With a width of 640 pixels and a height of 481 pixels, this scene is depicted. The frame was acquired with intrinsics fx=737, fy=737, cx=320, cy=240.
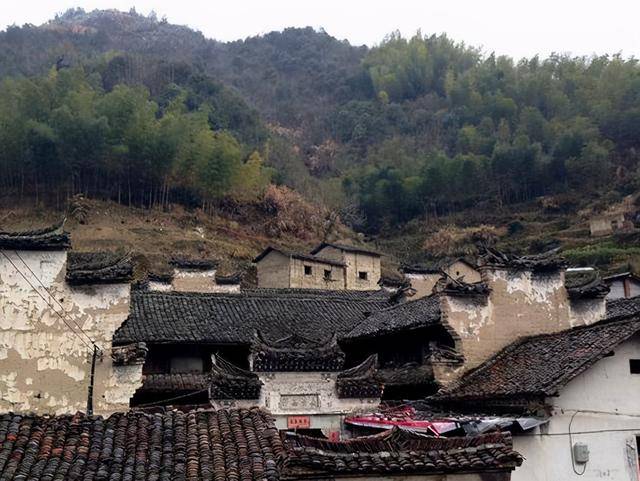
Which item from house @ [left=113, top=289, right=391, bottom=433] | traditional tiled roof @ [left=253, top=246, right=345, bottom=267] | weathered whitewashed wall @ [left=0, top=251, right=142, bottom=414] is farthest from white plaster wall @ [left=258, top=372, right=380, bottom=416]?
traditional tiled roof @ [left=253, top=246, right=345, bottom=267]

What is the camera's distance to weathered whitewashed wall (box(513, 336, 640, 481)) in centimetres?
1348

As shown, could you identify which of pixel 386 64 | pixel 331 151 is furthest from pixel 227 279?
pixel 386 64

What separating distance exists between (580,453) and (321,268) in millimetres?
32618

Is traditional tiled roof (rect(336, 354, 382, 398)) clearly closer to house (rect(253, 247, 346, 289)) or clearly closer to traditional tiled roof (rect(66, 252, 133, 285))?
traditional tiled roof (rect(66, 252, 133, 285))

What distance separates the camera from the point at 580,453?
1358 cm

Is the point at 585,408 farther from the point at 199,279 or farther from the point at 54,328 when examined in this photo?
the point at 199,279

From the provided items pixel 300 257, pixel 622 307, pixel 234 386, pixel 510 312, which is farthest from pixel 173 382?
pixel 300 257

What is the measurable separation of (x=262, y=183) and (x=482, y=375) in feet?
165

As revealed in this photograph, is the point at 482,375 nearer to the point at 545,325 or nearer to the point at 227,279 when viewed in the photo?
the point at 545,325

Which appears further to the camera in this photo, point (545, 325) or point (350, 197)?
point (350, 197)

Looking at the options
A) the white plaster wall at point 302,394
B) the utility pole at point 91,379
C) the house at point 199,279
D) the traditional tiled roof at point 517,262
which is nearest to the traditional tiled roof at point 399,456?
the white plaster wall at point 302,394

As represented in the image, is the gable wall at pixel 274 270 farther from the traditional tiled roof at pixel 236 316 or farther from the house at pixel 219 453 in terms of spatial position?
the house at pixel 219 453

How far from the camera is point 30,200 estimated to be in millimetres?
57125

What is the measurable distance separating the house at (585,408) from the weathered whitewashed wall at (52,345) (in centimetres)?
790
